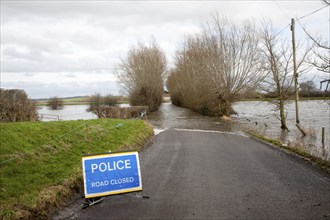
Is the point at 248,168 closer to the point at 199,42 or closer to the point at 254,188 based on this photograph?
the point at 254,188

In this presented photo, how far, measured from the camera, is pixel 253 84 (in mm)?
34875

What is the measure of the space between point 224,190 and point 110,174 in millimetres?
2715

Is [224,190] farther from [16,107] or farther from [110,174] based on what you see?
[16,107]

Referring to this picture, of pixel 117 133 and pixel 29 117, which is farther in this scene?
pixel 29 117

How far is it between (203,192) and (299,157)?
5710mm

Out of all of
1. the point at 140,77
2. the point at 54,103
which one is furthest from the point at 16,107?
the point at 54,103

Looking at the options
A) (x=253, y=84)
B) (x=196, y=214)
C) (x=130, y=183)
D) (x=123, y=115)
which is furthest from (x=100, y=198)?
(x=253, y=84)

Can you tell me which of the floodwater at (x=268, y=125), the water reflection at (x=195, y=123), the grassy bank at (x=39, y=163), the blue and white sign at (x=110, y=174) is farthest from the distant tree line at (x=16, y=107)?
the water reflection at (x=195, y=123)

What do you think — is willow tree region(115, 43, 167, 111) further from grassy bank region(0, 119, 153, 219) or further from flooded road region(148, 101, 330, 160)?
grassy bank region(0, 119, 153, 219)

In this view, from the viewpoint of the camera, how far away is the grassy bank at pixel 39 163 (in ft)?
20.5

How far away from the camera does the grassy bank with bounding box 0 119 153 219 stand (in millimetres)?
6258

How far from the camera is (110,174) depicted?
6.92m

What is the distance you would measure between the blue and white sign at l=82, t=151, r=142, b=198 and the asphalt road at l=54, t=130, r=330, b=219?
309mm

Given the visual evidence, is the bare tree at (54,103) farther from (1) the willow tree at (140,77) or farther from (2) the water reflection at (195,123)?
(2) the water reflection at (195,123)
